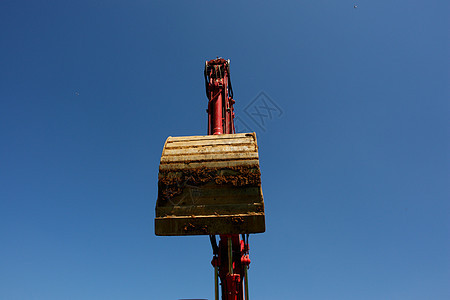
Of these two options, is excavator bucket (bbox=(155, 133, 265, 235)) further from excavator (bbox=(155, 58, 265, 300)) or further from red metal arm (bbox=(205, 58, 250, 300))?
red metal arm (bbox=(205, 58, 250, 300))

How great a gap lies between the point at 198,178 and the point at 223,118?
214 inches

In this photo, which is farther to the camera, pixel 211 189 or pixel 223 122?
pixel 223 122

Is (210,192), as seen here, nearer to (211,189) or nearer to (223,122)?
(211,189)

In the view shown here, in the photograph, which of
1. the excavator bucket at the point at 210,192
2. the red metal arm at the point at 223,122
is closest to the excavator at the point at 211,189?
the excavator bucket at the point at 210,192

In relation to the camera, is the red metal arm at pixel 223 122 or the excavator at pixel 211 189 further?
the red metal arm at pixel 223 122

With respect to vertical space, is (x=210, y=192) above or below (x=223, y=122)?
below

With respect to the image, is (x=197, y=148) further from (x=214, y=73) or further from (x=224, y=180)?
(x=214, y=73)

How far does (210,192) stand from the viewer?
631cm

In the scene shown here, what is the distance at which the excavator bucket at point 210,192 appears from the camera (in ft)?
19.9

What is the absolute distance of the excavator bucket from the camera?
19.9 feet

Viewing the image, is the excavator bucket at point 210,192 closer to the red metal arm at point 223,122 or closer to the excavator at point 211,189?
the excavator at point 211,189

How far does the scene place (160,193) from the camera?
6.38m

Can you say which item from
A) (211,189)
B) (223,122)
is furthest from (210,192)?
(223,122)

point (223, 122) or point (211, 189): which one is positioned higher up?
point (223, 122)
